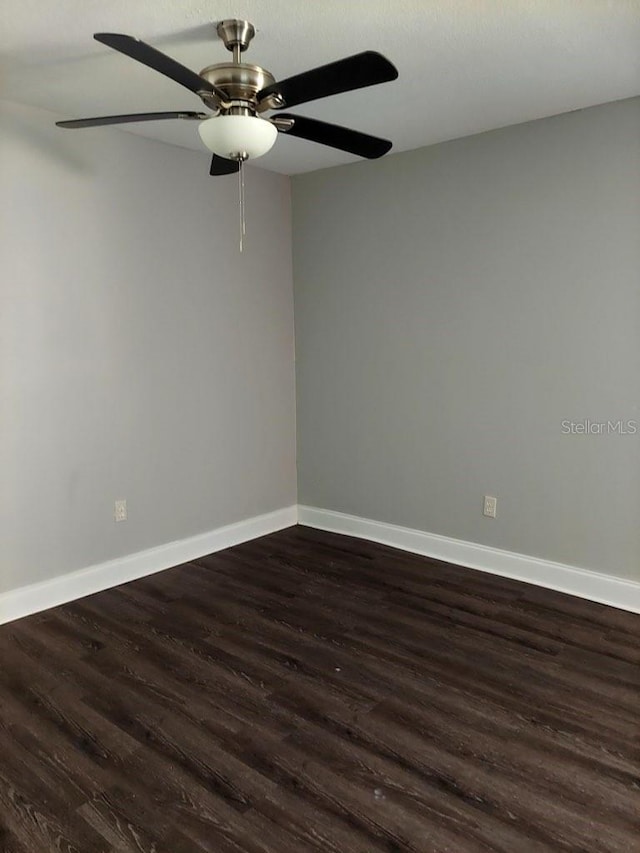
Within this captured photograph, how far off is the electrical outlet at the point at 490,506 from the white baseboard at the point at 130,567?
4.80ft

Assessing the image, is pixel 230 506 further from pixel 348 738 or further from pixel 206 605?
pixel 348 738

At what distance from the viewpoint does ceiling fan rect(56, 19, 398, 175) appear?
1.78 metres

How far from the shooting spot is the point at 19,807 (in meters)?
1.88

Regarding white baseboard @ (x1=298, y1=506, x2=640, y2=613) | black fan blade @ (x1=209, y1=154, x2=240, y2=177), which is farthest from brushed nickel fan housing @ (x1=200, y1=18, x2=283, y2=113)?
white baseboard @ (x1=298, y1=506, x2=640, y2=613)

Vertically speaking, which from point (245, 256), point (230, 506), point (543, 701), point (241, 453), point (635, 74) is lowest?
point (543, 701)

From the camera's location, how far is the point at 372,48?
239 centimetres

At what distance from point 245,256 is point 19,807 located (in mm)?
3135

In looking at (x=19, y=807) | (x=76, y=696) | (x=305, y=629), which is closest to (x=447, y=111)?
(x=305, y=629)

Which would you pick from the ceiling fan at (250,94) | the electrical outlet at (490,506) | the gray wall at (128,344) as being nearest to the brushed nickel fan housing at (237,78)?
the ceiling fan at (250,94)

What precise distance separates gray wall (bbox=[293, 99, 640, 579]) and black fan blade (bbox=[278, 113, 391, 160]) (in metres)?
1.27

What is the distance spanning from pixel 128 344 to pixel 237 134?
1.73 meters

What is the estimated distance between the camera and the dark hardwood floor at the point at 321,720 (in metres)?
1.82

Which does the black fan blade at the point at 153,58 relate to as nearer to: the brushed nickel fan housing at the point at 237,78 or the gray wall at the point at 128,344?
the brushed nickel fan housing at the point at 237,78

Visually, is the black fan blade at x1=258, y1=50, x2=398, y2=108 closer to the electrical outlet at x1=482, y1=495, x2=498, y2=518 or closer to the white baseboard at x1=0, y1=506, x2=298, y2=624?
the electrical outlet at x1=482, y1=495, x2=498, y2=518
